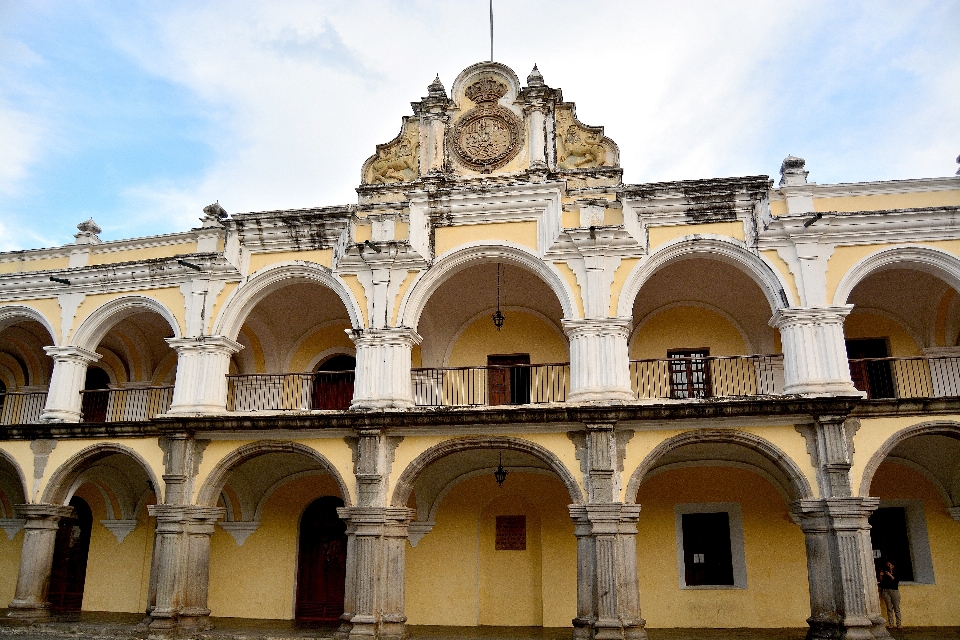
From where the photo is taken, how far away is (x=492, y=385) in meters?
15.4

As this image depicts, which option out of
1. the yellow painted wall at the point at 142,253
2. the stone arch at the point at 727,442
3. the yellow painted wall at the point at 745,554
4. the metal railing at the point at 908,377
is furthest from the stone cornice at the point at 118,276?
the metal railing at the point at 908,377

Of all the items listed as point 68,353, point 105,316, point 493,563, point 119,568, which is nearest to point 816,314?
point 493,563

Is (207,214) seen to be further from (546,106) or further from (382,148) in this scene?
(546,106)

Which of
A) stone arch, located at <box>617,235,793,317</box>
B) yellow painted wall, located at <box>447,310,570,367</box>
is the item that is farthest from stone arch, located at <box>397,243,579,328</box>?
yellow painted wall, located at <box>447,310,570,367</box>

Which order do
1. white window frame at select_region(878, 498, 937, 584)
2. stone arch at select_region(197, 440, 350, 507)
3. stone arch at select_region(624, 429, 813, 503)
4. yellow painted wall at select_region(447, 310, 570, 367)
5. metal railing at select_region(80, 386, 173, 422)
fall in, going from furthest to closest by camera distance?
metal railing at select_region(80, 386, 173, 422) < yellow painted wall at select_region(447, 310, 570, 367) < white window frame at select_region(878, 498, 937, 584) < stone arch at select_region(197, 440, 350, 507) < stone arch at select_region(624, 429, 813, 503)

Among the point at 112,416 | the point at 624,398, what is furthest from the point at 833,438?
the point at 112,416

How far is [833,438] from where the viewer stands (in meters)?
11.7

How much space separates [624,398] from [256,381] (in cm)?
778

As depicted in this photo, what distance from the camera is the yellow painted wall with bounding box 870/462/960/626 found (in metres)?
13.4

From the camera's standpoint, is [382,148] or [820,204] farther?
[382,148]

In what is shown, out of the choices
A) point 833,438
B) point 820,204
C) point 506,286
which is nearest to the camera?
point 833,438

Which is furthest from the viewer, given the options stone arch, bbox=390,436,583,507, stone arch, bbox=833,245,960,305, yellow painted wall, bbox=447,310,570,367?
yellow painted wall, bbox=447,310,570,367

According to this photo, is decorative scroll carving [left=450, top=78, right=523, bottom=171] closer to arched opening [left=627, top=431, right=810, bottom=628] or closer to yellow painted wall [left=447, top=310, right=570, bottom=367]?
yellow painted wall [left=447, top=310, right=570, bottom=367]

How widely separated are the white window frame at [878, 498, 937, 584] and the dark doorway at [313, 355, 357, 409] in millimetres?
10375
